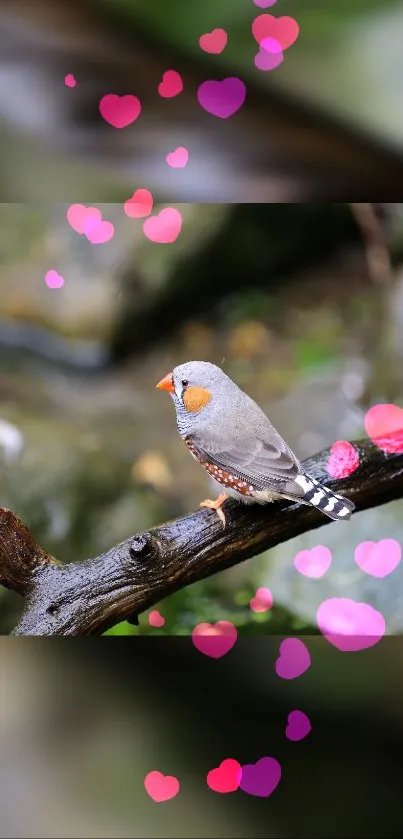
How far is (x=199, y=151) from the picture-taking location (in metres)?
1.27

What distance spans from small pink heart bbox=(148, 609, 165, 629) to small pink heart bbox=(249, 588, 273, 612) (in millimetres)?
147

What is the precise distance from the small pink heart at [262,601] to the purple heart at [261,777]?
0.24 metres

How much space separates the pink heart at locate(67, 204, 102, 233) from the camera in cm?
130

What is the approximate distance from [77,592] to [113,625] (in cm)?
9

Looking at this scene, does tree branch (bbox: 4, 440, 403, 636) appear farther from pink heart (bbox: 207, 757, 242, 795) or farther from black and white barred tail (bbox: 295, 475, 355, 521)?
A: pink heart (bbox: 207, 757, 242, 795)

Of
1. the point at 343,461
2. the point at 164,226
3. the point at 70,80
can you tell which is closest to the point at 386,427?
the point at 343,461

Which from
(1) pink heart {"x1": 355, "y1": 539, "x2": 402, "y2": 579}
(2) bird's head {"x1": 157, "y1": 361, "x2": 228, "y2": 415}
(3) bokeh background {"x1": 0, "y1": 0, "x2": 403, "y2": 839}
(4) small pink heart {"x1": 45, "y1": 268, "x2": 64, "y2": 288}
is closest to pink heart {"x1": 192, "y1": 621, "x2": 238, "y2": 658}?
(3) bokeh background {"x1": 0, "y1": 0, "x2": 403, "y2": 839}

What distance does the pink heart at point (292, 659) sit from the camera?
47.4 inches

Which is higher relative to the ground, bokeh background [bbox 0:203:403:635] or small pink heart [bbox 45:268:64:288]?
small pink heart [bbox 45:268:64:288]

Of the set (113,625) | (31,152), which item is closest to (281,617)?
(113,625)

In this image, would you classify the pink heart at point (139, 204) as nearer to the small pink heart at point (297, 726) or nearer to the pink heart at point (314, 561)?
the pink heart at point (314, 561)

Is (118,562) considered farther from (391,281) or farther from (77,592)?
(391,281)

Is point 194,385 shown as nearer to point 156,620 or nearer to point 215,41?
point 156,620

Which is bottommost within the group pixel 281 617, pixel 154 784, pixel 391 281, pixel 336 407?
pixel 154 784
